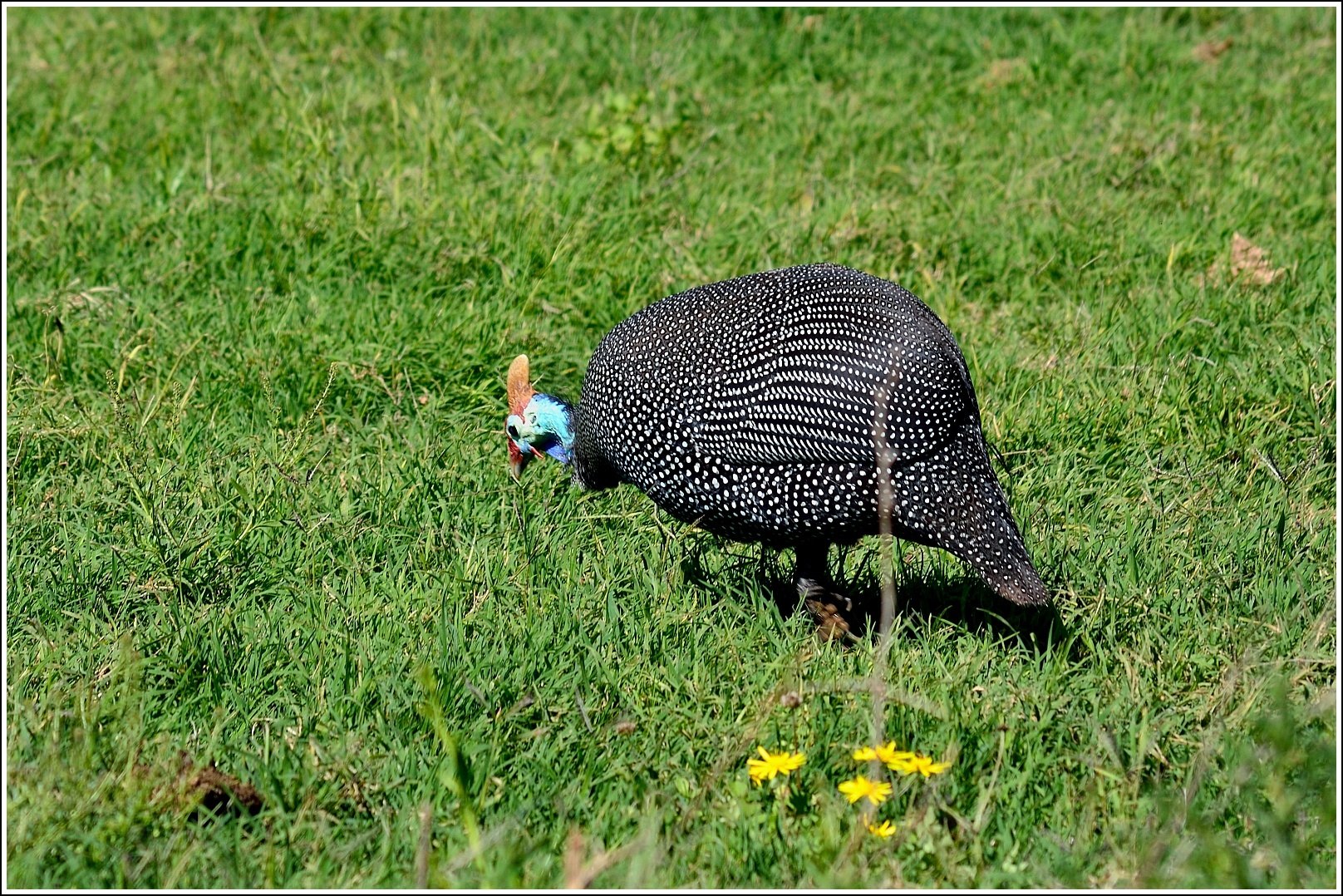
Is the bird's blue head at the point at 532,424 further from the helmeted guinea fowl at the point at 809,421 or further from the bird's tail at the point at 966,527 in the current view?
the bird's tail at the point at 966,527

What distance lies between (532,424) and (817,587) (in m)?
1.04

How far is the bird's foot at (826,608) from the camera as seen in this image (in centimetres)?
372

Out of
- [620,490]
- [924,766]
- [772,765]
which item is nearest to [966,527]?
[924,766]

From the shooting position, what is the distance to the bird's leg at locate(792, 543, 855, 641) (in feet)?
12.5

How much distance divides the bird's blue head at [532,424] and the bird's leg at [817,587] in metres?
0.84

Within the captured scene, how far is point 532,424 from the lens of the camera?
4.41 meters

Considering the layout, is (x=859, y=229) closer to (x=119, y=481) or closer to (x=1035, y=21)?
(x=1035, y=21)

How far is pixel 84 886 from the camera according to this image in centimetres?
278

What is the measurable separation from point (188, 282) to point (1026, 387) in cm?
293

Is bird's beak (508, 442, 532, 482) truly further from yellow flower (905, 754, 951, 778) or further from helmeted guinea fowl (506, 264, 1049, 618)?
yellow flower (905, 754, 951, 778)

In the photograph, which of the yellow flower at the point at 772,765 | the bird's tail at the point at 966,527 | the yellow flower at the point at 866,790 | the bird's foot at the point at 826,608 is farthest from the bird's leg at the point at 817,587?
the yellow flower at the point at 866,790

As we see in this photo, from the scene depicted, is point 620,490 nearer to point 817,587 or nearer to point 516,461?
point 516,461

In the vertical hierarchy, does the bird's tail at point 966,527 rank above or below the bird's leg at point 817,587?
above

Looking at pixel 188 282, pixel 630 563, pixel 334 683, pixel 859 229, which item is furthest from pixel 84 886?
pixel 859 229
